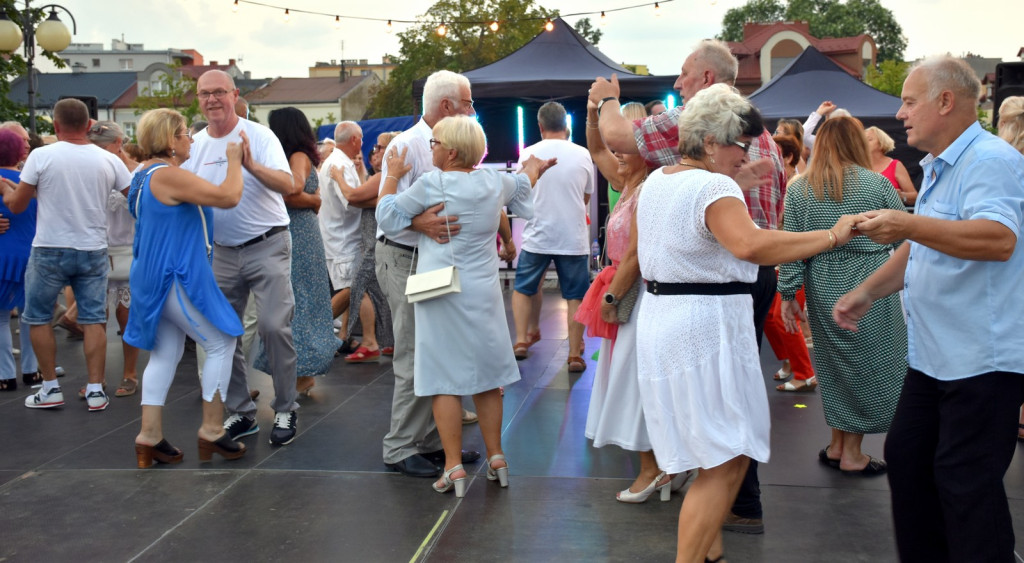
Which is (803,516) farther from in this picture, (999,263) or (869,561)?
(999,263)

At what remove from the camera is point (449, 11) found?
146ft

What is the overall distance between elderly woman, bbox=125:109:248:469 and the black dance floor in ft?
1.17

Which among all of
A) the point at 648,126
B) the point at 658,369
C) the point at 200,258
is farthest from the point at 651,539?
the point at 200,258

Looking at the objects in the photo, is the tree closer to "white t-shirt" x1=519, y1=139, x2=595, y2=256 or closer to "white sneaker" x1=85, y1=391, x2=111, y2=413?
"white t-shirt" x1=519, y1=139, x2=595, y2=256

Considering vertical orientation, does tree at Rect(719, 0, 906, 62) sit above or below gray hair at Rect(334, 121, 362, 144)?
above

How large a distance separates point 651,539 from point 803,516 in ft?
2.44

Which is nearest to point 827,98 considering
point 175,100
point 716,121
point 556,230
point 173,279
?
point 556,230

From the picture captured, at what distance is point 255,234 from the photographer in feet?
16.8

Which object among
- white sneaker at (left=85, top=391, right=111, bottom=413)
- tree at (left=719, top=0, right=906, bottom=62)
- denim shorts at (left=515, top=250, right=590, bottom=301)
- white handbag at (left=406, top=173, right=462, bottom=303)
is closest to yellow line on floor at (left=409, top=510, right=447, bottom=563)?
white handbag at (left=406, top=173, right=462, bottom=303)

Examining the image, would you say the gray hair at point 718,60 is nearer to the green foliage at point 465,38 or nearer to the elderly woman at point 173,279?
the elderly woman at point 173,279

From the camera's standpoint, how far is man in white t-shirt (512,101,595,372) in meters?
7.59

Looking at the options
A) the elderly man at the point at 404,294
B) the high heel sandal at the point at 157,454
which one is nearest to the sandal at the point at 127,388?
the high heel sandal at the point at 157,454

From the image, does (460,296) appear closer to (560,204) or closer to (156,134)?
(156,134)

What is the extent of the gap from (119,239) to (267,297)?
2683 mm
